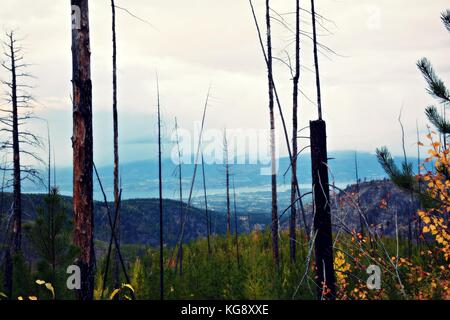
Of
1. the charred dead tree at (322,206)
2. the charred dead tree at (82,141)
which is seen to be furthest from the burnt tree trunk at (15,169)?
the charred dead tree at (322,206)

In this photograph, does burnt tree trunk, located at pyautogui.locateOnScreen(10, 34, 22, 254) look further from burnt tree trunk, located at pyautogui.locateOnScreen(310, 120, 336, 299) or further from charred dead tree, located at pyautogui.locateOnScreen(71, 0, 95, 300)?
burnt tree trunk, located at pyautogui.locateOnScreen(310, 120, 336, 299)

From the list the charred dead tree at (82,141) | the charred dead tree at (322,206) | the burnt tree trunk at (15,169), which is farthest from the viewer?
the burnt tree trunk at (15,169)

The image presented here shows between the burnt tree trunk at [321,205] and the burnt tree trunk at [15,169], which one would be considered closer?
the burnt tree trunk at [321,205]

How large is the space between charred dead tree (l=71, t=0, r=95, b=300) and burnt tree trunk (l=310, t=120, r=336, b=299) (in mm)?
3519

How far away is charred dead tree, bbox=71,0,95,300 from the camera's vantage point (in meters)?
7.22

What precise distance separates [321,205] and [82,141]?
12.4 feet

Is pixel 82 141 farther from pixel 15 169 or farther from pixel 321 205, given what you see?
pixel 15 169

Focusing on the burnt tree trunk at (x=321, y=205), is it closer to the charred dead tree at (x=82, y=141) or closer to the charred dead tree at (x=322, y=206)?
the charred dead tree at (x=322, y=206)

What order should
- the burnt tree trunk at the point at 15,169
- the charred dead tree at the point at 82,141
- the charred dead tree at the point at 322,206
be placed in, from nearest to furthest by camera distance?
the charred dead tree at the point at 322,206 → the charred dead tree at the point at 82,141 → the burnt tree trunk at the point at 15,169

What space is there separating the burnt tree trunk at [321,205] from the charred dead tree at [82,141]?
3.52 meters

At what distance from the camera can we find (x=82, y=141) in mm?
7246

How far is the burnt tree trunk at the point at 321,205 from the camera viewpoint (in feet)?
18.1

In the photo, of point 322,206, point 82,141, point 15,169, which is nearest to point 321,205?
point 322,206
